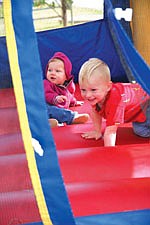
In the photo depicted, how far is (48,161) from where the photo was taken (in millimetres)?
854

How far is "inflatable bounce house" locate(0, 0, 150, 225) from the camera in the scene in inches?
33.1

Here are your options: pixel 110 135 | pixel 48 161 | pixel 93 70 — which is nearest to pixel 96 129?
pixel 110 135

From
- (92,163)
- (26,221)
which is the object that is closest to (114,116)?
(92,163)

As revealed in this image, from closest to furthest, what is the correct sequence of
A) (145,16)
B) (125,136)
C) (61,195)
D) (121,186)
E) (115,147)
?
(61,195) → (121,186) → (115,147) → (125,136) → (145,16)

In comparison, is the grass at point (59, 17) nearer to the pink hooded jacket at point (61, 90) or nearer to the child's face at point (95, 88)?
the pink hooded jacket at point (61, 90)

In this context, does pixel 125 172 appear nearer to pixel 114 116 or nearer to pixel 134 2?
pixel 114 116

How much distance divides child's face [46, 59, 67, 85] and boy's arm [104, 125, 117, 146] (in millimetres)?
595

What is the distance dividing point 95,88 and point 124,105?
0.39 feet

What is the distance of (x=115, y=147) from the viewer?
4.58 feet

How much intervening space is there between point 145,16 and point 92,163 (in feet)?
4.13

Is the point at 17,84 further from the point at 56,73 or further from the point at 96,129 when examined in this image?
the point at 56,73

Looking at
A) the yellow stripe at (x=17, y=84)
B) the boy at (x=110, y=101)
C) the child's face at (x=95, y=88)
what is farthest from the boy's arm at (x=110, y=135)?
the yellow stripe at (x=17, y=84)

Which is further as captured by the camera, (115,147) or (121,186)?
(115,147)

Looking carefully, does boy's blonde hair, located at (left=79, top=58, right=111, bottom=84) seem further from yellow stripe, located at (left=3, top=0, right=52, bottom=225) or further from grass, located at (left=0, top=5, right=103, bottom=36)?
grass, located at (left=0, top=5, right=103, bottom=36)
